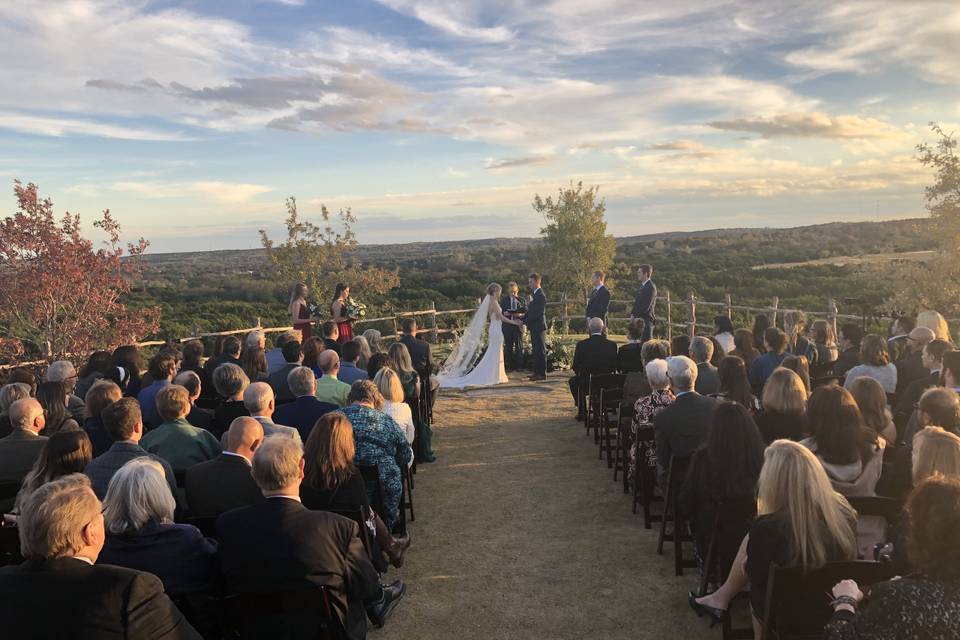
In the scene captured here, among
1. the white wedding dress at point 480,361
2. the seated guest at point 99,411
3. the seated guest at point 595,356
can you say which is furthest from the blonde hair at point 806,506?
the white wedding dress at point 480,361

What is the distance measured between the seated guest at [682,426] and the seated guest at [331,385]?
2.75 m

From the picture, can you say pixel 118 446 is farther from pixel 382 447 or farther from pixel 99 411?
pixel 382 447

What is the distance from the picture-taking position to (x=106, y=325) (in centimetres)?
1065

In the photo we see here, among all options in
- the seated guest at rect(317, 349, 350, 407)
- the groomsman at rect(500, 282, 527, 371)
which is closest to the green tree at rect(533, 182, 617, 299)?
the groomsman at rect(500, 282, 527, 371)

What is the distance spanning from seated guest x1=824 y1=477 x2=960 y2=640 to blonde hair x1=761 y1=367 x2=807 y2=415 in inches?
96.9

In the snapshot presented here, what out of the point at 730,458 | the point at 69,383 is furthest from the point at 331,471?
the point at 69,383

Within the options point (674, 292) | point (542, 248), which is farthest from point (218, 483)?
point (674, 292)

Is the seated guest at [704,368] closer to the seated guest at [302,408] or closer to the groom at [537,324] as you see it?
the seated guest at [302,408]

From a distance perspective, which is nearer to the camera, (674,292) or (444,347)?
Result: (444,347)

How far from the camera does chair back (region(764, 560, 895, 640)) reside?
9.16 feet

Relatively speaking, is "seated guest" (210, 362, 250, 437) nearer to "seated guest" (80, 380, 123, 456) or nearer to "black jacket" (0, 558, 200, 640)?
"seated guest" (80, 380, 123, 456)

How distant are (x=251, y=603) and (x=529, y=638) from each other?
1.83 meters

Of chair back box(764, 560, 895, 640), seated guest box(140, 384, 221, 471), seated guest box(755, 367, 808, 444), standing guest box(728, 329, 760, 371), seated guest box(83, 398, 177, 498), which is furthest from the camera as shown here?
standing guest box(728, 329, 760, 371)

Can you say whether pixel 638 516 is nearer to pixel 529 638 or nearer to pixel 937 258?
pixel 529 638
